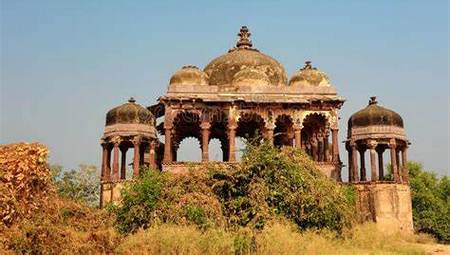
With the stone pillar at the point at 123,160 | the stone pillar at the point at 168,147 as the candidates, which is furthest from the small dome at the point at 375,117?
the stone pillar at the point at 123,160

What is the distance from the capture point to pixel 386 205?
64.2ft

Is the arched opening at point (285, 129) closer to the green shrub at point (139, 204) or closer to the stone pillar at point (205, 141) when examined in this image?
the stone pillar at point (205, 141)

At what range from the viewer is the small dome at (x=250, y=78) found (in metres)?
21.1

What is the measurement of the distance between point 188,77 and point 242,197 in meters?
8.82

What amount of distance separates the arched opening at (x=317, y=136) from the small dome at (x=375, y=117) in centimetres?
129

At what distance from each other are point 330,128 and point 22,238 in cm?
1362

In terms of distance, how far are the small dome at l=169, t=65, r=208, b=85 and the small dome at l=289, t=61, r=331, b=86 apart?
12.3 feet

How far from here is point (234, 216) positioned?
1277cm

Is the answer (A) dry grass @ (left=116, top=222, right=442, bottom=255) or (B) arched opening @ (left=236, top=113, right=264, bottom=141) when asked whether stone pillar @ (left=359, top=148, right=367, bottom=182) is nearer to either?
(B) arched opening @ (left=236, top=113, right=264, bottom=141)

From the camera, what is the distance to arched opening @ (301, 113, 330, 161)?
21.7m

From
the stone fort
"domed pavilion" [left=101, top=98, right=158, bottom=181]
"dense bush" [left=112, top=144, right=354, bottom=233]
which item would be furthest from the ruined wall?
"domed pavilion" [left=101, top=98, right=158, bottom=181]

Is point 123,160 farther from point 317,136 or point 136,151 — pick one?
point 317,136

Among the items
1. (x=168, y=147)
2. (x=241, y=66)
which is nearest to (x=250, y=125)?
(x=241, y=66)

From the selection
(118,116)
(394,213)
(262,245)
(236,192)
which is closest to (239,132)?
(118,116)
